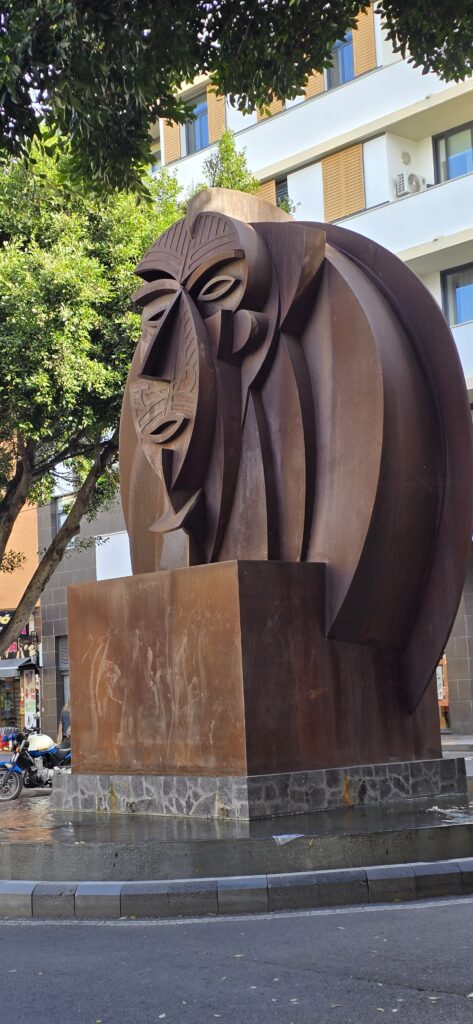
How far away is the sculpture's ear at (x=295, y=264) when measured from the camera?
367 inches

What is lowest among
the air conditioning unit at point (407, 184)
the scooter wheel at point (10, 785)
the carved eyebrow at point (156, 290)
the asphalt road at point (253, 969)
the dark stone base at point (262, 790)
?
the asphalt road at point (253, 969)

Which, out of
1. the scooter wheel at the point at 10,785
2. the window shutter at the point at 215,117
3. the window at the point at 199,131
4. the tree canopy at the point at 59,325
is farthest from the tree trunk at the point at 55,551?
the window at the point at 199,131

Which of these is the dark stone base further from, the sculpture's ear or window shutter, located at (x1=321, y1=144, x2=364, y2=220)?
window shutter, located at (x1=321, y1=144, x2=364, y2=220)

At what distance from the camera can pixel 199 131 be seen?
32.2 meters

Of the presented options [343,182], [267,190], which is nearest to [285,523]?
[343,182]

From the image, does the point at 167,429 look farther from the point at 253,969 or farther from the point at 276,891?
the point at 253,969

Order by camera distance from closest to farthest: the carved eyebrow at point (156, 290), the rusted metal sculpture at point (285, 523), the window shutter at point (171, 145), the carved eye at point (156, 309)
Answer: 1. the rusted metal sculpture at point (285, 523)
2. the carved eyebrow at point (156, 290)
3. the carved eye at point (156, 309)
4. the window shutter at point (171, 145)

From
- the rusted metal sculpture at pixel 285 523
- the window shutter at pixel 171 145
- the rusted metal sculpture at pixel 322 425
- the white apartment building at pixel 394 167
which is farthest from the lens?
the window shutter at pixel 171 145

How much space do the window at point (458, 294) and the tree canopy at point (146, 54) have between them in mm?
16685

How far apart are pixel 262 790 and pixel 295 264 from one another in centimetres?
385

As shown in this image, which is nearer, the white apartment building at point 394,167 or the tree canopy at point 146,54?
the tree canopy at point 146,54

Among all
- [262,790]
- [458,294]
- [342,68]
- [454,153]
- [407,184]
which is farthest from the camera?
[342,68]

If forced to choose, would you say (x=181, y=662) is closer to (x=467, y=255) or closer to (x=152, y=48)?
(x=152, y=48)

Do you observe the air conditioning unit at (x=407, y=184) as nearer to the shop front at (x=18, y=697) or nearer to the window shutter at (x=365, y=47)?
the window shutter at (x=365, y=47)
